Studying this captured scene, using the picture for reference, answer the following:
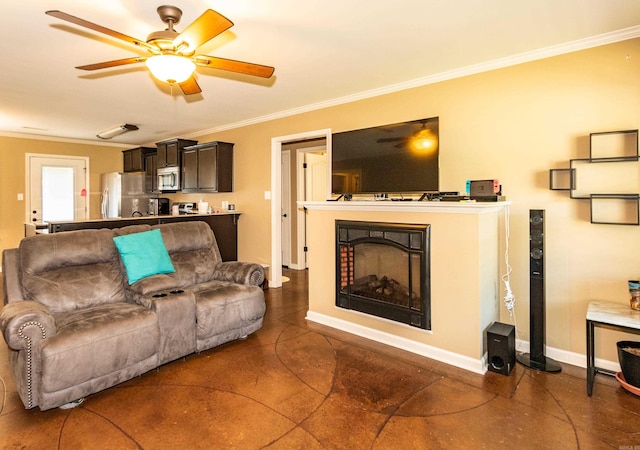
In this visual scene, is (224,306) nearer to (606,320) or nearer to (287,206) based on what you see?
(606,320)

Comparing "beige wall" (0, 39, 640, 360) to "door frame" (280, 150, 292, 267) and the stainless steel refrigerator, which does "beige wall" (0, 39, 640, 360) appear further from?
the stainless steel refrigerator

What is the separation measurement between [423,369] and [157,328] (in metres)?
1.97

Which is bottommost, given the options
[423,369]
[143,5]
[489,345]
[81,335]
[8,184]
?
[423,369]

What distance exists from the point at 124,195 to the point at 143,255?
435 cm

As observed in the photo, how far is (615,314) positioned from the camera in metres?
2.33

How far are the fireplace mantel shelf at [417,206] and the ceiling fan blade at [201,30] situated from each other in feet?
5.97

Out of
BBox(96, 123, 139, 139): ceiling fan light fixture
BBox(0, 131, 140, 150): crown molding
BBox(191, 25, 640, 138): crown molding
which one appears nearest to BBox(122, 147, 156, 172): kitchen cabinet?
BBox(0, 131, 140, 150): crown molding

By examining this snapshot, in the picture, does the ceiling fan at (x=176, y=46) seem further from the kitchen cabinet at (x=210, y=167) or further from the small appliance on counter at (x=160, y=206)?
the small appliance on counter at (x=160, y=206)

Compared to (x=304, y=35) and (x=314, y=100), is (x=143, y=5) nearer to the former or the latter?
(x=304, y=35)

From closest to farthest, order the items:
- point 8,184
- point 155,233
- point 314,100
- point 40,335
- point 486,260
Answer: point 40,335 → point 486,260 → point 155,233 → point 314,100 → point 8,184

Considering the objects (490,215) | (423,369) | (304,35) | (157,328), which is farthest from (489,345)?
(304,35)

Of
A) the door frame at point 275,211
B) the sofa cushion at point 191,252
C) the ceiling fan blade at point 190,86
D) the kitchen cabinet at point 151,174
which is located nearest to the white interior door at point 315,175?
the door frame at point 275,211

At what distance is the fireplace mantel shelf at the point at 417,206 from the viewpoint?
8.77 ft

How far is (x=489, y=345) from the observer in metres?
2.67
